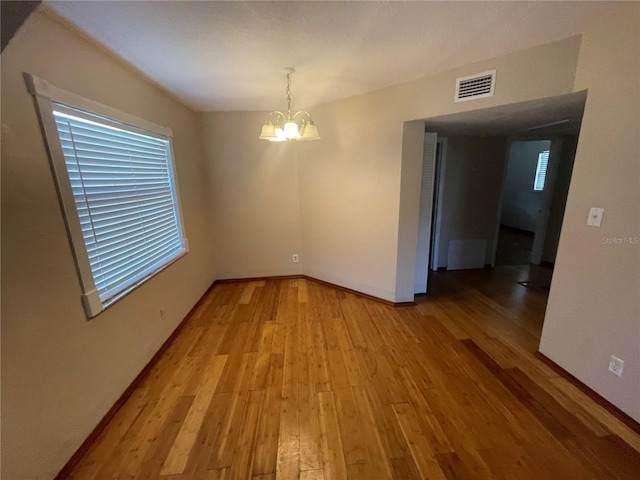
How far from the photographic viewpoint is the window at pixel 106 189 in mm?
1439

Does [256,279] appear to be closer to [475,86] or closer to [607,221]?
[475,86]

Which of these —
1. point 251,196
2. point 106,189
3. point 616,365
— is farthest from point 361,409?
point 251,196

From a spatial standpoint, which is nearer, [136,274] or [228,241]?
[136,274]

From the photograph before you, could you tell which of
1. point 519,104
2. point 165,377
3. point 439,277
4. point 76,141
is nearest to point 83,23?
point 76,141

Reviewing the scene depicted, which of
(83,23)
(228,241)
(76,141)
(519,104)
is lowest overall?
(228,241)

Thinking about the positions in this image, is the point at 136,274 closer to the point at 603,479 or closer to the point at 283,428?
the point at 283,428

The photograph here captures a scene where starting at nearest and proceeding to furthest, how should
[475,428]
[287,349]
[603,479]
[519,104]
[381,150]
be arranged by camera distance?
1. [603,479]
2. [475,428]
3. [519,104]
4. [287,349]
5. [381,150]

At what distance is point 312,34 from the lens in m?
1.61

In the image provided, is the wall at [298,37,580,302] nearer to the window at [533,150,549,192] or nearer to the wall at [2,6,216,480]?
the wall at [2,6,216,480]

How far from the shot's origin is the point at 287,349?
2389mm

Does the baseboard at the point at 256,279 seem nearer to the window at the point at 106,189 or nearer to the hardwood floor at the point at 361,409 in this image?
the hardwood floor at the point at 361,409

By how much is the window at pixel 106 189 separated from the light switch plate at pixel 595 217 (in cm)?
319

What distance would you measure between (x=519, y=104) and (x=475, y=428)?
7.58 feet

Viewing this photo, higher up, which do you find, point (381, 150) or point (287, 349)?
point (381, 150)
